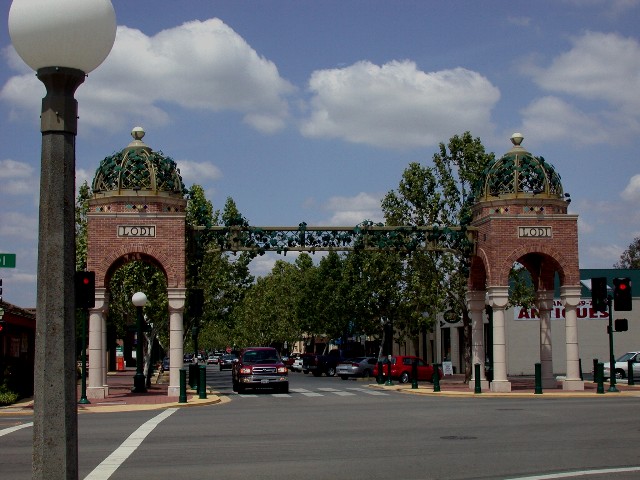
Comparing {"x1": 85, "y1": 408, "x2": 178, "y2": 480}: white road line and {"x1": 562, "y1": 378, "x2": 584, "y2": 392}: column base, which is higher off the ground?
{"x1": 85, "y1": 408, "x2": 178, "y2": 480}: white road line

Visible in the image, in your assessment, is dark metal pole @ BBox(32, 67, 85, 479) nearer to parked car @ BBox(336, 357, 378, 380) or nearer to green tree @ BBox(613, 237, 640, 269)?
parked car @ BBox(336, 357, 378, 380)

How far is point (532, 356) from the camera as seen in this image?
5219 cm

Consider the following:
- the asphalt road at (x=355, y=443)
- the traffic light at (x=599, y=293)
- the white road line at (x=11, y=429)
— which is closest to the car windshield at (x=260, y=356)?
the asphalt road at (x=355, y=443)

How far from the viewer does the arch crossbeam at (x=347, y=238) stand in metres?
32.0

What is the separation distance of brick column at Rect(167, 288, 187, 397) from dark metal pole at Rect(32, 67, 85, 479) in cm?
2422

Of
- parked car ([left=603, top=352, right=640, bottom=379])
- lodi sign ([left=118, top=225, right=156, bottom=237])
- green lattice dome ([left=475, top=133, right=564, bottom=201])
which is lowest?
parked car ([left=603, top=352, right=640, bottom=379])

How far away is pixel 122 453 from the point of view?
13.3 meters

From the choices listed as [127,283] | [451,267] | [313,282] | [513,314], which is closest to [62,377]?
[451,267]

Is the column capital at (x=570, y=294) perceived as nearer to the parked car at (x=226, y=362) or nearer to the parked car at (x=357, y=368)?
the parked car at (x=357, y=368)

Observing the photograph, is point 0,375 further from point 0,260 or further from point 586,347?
point 586,347

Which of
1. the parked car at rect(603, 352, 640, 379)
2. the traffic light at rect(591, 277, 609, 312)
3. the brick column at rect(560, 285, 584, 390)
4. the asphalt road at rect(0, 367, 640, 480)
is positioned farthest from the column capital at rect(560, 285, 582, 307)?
the parked car at rect(603, 352, 640, 379)

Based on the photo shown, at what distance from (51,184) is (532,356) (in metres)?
49.5

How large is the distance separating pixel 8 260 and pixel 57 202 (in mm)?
15993

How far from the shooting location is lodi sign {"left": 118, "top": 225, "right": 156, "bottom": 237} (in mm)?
29609
